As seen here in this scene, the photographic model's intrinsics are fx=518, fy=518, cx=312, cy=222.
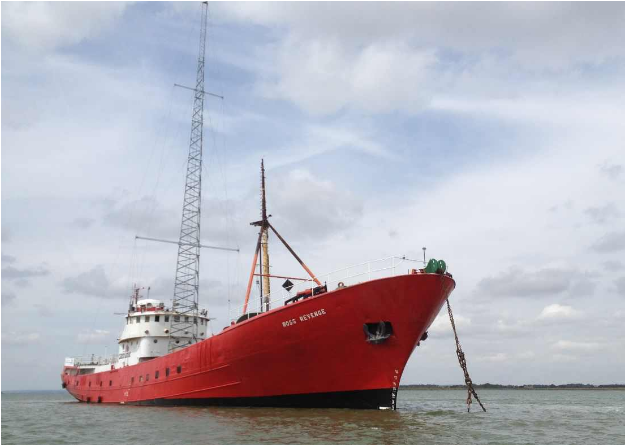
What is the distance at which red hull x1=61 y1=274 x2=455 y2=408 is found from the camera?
2291 centimetres

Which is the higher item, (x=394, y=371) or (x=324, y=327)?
(x=324, y=327)

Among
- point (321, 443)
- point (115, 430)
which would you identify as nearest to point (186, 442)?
point (321, 443)

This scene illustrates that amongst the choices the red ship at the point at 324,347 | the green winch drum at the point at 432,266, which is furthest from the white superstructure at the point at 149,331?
the green winch drum at the point at 432,266

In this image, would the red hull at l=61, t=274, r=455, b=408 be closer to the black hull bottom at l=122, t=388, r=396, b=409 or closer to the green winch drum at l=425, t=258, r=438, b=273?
the black hull bottom at l=122, t=388, r=396, b=409

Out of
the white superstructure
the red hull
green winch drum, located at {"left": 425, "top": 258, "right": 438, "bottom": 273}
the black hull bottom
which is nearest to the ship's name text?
the red hull

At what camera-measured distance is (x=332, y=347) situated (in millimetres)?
23484

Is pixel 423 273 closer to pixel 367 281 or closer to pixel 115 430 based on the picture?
pixel 367 281

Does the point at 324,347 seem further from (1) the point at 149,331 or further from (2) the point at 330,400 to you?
(1) the point at 149,331

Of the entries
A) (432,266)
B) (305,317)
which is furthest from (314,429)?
(432,266)

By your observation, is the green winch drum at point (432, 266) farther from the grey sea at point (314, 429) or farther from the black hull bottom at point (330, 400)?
the grey sea at point (314, 429)

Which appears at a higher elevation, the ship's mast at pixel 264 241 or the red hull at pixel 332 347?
the ship's mast at pixel 264 241

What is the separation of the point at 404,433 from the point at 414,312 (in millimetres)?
6181

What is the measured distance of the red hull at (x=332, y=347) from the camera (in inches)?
902

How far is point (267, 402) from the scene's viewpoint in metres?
25.7
